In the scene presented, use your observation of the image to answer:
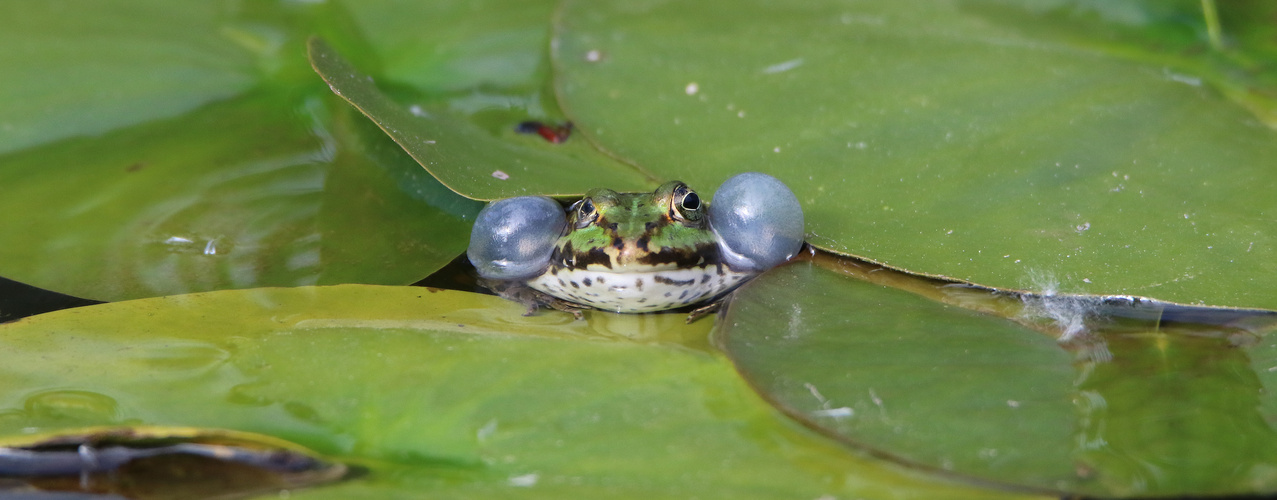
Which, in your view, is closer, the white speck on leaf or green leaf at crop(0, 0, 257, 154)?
green leaf at crop(0, 0, 257, 154)

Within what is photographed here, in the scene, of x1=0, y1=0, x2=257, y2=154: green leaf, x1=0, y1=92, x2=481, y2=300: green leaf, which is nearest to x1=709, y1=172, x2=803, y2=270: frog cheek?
x1=0, y1=92, x2=481, y2=300: green leaf

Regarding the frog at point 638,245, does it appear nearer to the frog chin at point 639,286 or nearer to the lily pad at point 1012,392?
the frog chin at point 639,286

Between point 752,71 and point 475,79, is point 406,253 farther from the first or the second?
point 752,71

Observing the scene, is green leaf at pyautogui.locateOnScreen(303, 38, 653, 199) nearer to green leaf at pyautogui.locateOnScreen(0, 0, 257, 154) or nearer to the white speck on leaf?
green leaf at pyautogui.locateOnScreen(0, 0, 257, 154)

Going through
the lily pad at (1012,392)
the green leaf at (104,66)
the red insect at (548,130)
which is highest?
the green leaf at (104,66)

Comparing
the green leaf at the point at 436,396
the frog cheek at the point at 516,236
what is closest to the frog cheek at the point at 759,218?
the green leaf at the point at 436,396

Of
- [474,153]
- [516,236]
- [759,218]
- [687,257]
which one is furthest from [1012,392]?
[474,153]
